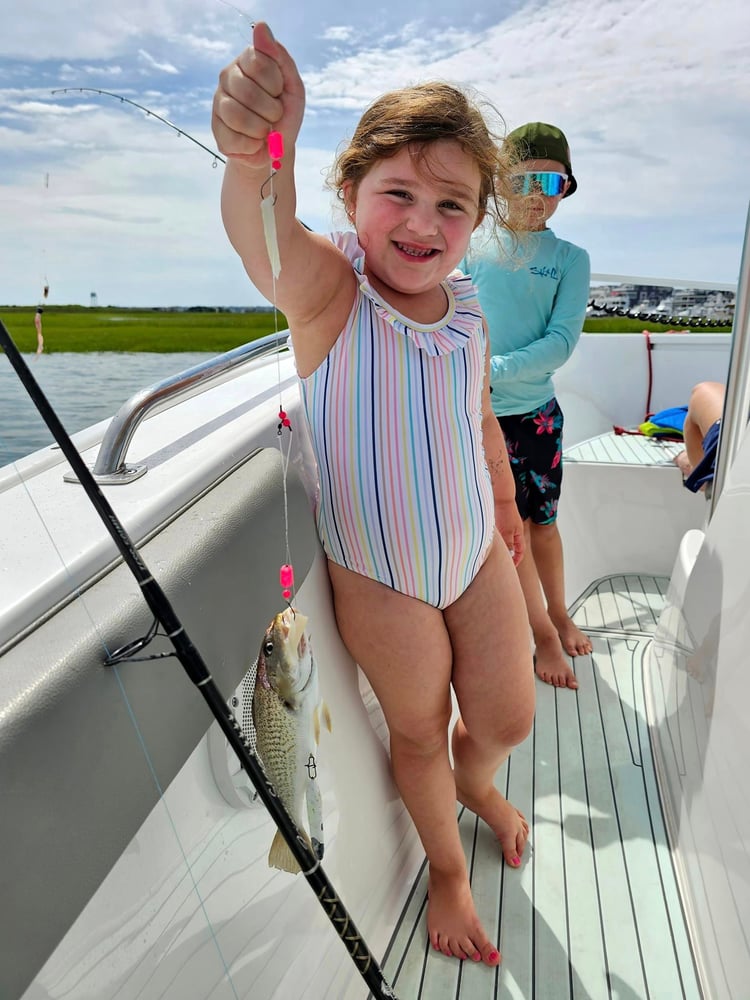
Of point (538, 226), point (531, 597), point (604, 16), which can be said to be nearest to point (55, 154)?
point (538, 226)

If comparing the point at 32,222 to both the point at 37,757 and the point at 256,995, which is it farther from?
the point at 256,995

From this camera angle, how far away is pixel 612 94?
528 centimetres

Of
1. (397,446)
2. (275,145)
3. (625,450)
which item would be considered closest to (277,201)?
(275,145)

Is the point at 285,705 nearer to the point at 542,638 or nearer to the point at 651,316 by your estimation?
the point at 542,638

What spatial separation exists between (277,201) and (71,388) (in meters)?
0.34

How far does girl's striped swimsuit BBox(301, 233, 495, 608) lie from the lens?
1.13m

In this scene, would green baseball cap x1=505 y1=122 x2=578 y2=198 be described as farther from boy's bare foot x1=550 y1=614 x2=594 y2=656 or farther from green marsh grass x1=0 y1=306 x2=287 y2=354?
boy's bare foot x1=550 y1=614 x2=594 y2=656

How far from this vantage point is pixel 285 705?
2.68 ft

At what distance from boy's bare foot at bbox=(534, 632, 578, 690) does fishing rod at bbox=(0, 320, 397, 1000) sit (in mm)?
1450

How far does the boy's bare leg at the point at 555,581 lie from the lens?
2256 millimetres

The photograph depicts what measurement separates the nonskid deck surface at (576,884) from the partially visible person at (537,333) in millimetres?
272

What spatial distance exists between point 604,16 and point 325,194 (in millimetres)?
3869

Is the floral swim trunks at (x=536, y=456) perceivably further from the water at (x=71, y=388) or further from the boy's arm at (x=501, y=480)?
the water at (x=71, y=388)

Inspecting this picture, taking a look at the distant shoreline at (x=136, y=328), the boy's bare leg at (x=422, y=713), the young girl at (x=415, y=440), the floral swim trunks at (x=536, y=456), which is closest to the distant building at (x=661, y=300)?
the floral swim trunks at (x=536, y=456)
